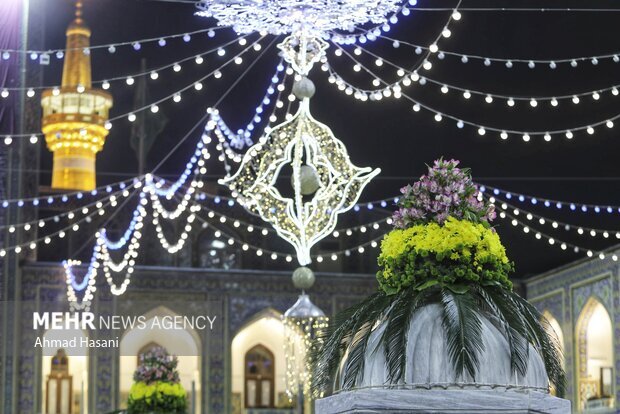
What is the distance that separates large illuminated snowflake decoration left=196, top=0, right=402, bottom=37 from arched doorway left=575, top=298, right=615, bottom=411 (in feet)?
23.5

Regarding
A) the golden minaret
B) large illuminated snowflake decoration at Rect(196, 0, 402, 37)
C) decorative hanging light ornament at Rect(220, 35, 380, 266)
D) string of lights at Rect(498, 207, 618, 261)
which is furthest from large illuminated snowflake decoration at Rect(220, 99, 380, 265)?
the golden minaret

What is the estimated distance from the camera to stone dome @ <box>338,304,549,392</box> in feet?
8.53

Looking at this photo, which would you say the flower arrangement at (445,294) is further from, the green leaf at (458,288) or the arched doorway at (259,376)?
the arched doorway at (259,376)

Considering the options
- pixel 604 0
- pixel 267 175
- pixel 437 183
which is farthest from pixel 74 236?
pixel 437 183

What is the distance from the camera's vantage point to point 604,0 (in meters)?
12.8

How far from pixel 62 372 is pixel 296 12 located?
10.4 m

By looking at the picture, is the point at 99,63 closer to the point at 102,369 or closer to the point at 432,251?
the point at 102,369

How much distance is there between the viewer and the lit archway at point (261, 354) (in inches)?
722

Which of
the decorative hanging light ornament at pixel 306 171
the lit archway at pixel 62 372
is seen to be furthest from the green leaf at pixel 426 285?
the lit archway at pixel 62 372

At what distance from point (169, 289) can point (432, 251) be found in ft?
46.9

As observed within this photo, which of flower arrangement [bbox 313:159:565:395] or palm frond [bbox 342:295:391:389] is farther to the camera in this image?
palm frond [bbox 342:295:391:389]

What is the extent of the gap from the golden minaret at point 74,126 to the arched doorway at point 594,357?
6.76 meters

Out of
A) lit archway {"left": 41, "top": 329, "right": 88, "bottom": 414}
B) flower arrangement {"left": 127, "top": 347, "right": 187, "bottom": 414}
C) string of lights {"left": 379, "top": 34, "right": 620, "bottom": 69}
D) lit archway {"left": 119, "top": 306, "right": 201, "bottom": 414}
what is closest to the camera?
string of lights {"left": 379, "top": 34, "right": 620, "bottom": 69}

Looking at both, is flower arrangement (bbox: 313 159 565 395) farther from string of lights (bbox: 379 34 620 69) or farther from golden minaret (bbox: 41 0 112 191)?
golden minaret (bbox: 41 0 112 191)
